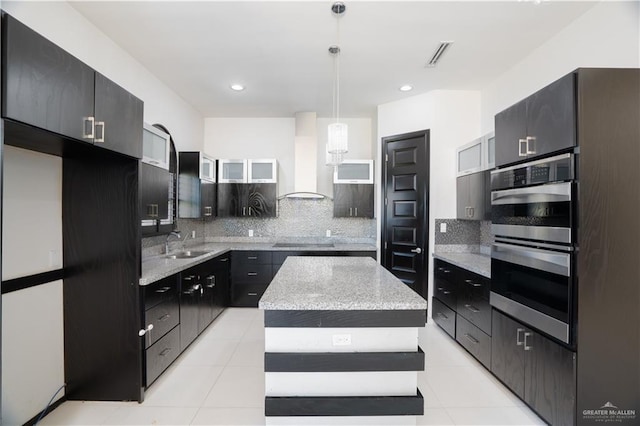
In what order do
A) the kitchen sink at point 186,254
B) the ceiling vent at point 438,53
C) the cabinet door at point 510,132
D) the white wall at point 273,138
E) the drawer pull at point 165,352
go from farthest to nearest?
the white wall at point 273,138, the kitchen sink at point 186,254, the ceiling vent at point 438,53, the drawer pull at point 165,352, the cabinet door at point 510,132

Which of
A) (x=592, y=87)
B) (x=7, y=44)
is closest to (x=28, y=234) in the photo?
(x=7, y=44)

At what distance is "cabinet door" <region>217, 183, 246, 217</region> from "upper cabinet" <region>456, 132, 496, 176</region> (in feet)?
9.87

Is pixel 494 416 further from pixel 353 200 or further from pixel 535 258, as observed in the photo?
pixel 353 200

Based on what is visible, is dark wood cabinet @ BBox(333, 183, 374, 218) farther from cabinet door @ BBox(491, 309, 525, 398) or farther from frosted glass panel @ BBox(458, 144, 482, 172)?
cabinet door @ BBox(491, 309, 525, 398)

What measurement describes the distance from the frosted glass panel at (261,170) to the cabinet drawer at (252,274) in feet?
4.35

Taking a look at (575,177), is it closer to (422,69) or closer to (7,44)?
(422,69)

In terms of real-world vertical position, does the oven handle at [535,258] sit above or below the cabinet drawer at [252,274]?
above

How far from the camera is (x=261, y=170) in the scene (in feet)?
13.8

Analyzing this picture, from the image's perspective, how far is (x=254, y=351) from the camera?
9.14ft

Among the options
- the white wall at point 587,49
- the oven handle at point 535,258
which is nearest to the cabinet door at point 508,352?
the oven handle at point 535,258

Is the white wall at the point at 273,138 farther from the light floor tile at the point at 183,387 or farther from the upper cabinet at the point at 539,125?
the light floor tile at the point at 183,387

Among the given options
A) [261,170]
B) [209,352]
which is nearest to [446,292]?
[209,352]

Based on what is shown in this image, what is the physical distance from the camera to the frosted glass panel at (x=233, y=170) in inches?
166

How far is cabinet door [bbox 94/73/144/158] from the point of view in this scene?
1708 millimetres
